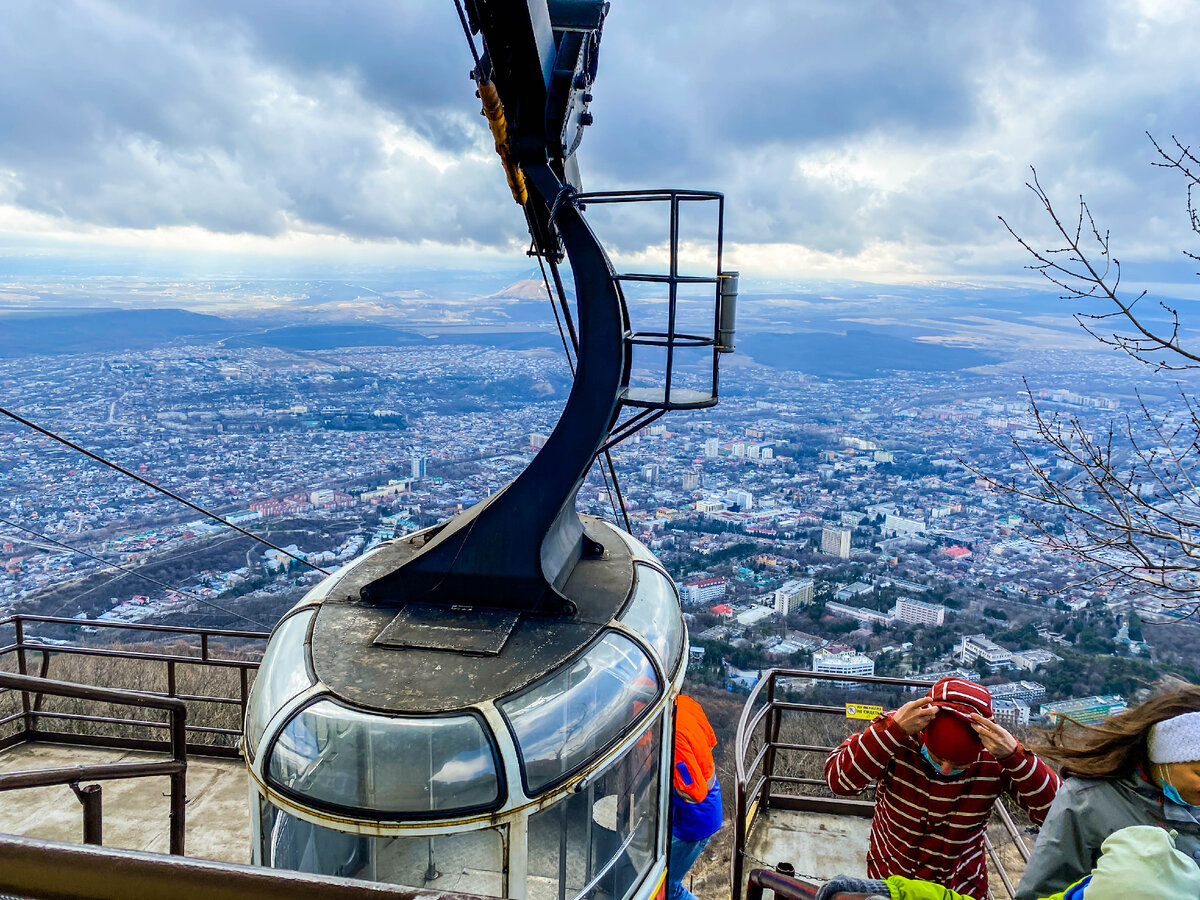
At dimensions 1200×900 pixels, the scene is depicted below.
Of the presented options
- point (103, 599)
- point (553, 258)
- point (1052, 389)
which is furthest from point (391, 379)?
point (553, 258)

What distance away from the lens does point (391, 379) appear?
7412 centimetres

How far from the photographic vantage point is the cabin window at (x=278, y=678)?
374cm

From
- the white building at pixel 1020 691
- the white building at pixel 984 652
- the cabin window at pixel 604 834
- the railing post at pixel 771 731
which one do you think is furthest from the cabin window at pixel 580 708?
the white building at pixel 984 652

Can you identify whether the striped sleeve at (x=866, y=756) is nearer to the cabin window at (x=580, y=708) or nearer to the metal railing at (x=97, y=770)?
the cabin window at (x=580, y=708)

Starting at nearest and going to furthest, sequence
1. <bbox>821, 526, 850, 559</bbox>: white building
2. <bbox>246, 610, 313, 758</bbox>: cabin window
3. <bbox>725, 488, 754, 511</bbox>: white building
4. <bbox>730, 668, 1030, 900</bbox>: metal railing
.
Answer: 1. <bbox>246, 610, 313, 758</bbox>: cabin window
2. <bbox>730, 668, 1030, 900</bbox>: metal railing
3. <bbox>821, 526, 850, 559</bbox>: white building
4. <bbox>725, 488, 754, 511</bbox>: white building

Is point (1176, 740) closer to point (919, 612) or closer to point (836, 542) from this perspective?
point (919, 612)

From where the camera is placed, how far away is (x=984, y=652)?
22.6 metres

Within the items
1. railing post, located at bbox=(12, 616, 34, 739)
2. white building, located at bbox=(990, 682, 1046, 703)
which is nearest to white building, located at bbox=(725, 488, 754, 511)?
white building, located at bbox=(990, 682, 1046, 703)

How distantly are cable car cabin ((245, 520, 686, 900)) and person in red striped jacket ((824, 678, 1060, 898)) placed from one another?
1179 mm

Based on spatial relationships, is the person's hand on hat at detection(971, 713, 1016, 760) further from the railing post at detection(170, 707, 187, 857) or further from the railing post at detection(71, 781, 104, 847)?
the railing post at detection(170, 707, 187, 857)

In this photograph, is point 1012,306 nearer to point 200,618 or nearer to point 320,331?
point 320,331

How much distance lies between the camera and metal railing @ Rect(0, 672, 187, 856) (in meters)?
3.64

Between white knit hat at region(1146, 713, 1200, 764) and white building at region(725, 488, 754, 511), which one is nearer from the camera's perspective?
white knit hat at region(1146, 713, 1200, 764)

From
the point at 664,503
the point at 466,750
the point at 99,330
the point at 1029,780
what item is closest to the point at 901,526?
the point at 664,503
